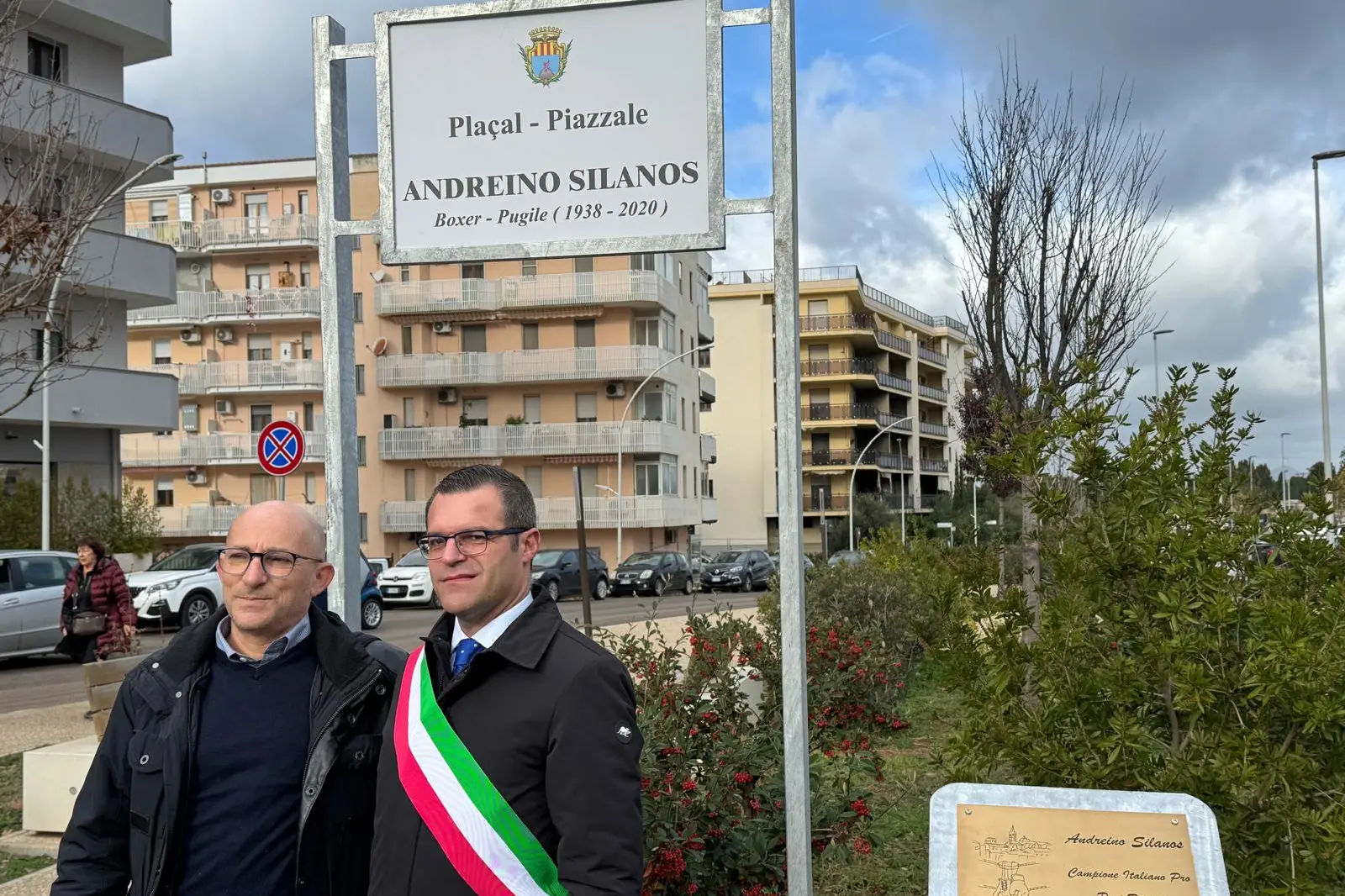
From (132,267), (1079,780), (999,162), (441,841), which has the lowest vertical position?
(1079,780)

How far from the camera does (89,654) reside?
45.2 feet

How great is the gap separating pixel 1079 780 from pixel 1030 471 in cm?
99

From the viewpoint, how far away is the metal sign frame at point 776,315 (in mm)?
4141

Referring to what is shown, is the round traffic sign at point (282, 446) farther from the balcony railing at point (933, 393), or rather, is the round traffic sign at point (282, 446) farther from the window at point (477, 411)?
the balcony railing at point (933, 393)

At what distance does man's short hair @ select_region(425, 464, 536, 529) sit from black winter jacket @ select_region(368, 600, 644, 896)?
19 centimetres

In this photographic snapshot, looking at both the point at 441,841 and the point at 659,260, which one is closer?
the point at 441,841

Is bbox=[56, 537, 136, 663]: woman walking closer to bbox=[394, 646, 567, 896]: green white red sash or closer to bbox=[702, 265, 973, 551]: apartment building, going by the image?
bbox=[394, 646, 567, 896]: green white red sash

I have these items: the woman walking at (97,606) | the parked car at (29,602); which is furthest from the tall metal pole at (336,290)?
the parked car at (29,602)

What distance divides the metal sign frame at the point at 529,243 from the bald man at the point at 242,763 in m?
1.75

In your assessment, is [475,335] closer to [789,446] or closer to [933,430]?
[933,430]

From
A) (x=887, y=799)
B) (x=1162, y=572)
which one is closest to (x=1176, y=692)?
Answer: (x=1162, y=572)

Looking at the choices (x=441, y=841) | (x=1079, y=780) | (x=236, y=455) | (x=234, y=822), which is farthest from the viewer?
(x=236, y=455)

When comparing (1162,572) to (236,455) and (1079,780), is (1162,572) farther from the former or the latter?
(236,455)

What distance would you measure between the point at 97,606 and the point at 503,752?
12.3 meters
